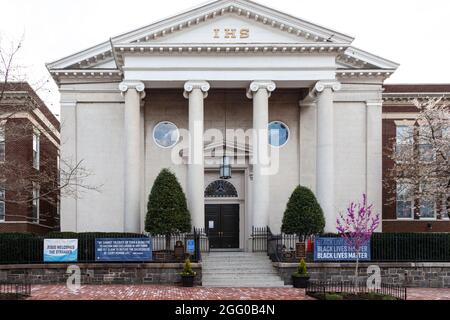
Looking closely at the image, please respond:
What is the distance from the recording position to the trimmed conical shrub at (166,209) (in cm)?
2945

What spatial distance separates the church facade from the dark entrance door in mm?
59

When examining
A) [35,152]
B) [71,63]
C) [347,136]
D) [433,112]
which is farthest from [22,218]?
[433,112]

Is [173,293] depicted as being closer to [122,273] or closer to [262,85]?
[122,273]

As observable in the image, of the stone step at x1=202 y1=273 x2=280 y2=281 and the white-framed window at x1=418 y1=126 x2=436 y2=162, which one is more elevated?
the white-framed window at x1=418 y1=126 x2=436 y2=162

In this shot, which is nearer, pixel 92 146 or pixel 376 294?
pixel 376 294

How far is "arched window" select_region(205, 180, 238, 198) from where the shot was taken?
36250 mm

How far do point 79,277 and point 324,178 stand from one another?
41.3ft

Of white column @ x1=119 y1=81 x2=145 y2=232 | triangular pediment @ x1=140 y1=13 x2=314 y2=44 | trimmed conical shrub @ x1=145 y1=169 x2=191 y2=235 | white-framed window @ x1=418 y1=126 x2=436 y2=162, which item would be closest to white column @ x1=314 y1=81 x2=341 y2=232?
triangular pediment @ x1=140 y1=13 x2=314 y2=44

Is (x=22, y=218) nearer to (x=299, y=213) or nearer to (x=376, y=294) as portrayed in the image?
Result: (x=299, y=213)

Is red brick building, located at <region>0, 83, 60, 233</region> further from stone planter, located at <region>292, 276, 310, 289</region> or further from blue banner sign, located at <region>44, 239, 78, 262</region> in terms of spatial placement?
stone planter, located at <region>292, 276, 310, 289</region>

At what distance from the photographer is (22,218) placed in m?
39.2

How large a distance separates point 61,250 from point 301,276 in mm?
9743

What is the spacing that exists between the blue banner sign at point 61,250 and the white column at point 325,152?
469 inches

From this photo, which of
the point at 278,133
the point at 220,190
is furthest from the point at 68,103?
the point at 278,133
